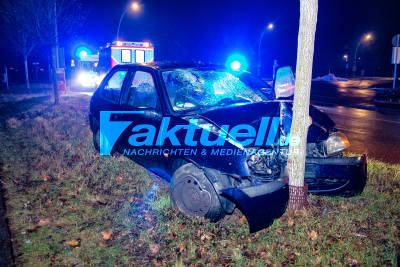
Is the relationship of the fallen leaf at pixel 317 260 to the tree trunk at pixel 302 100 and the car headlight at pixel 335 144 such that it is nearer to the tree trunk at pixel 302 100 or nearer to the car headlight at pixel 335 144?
the tree trunk at pixel 302 100

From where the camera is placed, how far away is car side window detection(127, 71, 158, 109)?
14.2 feet

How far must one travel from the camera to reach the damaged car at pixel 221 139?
308 centimetres

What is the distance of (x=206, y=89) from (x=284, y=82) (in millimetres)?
1136

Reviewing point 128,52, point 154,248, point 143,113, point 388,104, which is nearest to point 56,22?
point 128,52

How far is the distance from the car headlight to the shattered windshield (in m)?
1.16

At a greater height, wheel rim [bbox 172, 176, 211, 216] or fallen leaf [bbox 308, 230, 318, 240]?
wheel rim [bbox 172, 176, 211, 216]

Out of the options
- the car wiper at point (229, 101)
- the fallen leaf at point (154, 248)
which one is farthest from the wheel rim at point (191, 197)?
the car wiper at point (229, 101)

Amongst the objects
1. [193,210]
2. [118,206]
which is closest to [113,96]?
[118,206]

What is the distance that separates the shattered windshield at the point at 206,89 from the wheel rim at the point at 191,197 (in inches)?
37.4

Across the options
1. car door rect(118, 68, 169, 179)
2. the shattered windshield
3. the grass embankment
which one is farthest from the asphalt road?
car door rect(118, 68, 169, 179)

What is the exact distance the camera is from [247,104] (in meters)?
4.11

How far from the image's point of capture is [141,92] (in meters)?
4.75

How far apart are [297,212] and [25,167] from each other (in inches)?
172

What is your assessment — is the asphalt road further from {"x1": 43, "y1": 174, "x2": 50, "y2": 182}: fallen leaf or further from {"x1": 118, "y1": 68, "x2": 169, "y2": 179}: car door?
{"x1": 43, "y1": 174, "x2": 50, "y2": 182}: fallen leaf
